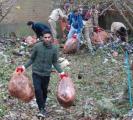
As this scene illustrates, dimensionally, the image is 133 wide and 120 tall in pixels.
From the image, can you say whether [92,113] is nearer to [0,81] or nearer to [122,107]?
[122,107]

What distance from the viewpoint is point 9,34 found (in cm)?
1598

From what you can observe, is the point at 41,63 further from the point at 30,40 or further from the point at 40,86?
the point at 30,40

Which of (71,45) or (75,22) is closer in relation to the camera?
(75,22)

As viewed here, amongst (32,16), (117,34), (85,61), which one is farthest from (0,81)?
(32,16)

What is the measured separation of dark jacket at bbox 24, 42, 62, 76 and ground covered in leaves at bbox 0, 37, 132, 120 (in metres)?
0.78

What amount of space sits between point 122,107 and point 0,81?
2891 mm

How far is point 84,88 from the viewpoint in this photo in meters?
9.78

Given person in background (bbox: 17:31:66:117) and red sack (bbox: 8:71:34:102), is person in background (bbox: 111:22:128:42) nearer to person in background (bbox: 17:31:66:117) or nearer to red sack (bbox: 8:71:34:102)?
person in background (bbox: 17:31:66:117)

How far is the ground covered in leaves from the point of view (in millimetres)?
7664

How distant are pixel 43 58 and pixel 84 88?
2452 mm

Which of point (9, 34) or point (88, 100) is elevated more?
point (88, 100)

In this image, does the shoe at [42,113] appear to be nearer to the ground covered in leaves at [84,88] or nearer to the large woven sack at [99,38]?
the ground covered in leaves at [84,88]

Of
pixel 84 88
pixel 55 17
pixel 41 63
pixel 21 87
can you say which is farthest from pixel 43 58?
pixel 55 17

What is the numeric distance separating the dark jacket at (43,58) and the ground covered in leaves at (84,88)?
2.56 feet
